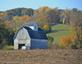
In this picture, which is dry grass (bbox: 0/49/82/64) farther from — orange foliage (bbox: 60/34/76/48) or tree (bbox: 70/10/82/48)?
orange foliage (bbox: 60/34/76/48)

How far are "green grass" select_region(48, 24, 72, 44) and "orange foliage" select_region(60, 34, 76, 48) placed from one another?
0.22 meters

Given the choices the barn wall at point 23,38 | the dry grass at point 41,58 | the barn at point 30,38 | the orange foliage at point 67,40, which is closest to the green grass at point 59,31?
the orange foliage at point 67,40

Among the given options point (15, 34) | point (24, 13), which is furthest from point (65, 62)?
point (15, 34)

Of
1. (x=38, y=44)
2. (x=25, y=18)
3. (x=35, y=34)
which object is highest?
(x=25, y=18)

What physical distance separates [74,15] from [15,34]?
2.89 m

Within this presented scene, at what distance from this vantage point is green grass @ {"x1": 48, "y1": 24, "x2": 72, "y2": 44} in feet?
39.0

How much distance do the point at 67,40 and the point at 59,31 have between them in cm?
216

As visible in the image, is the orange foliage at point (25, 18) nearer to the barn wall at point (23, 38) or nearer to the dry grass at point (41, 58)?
the barn wall at point (23, 38)

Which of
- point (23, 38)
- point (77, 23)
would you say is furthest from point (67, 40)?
point (23, 38)

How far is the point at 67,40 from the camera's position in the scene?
1397 cm

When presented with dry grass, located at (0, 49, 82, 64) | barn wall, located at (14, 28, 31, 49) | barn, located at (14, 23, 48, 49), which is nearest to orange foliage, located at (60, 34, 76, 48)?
barn, located at (14, 23, 48, 49)

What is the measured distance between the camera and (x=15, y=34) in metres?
13.1

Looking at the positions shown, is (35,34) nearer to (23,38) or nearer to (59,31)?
(23,38)

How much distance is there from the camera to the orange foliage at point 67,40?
13469mm
